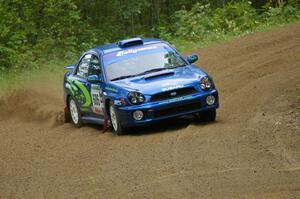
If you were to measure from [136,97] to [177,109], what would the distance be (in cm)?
70

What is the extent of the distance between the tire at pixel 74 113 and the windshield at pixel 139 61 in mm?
1670

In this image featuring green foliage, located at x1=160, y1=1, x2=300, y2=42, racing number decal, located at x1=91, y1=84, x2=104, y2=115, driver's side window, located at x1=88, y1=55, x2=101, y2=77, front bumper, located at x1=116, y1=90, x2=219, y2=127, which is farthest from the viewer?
green foliage, located at x1=160, y1=1, x2=300, y2=42

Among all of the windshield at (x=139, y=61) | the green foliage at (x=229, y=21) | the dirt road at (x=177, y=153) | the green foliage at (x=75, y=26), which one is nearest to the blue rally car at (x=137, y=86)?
the windshield at (x=139, y=61)

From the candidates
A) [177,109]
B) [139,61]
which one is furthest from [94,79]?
[177,109]

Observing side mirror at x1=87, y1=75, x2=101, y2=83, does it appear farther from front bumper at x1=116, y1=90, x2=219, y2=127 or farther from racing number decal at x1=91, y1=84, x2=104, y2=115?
front bumper at x1=116, y1=90, x2=219, y2=127

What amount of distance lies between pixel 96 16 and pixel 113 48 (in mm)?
22734

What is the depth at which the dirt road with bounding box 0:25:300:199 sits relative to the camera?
8613 mm

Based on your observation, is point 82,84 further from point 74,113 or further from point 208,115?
point 208,115

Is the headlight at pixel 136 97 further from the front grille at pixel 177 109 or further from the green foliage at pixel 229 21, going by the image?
the green foliage at pixel 229 21

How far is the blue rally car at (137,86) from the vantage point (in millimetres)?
12742

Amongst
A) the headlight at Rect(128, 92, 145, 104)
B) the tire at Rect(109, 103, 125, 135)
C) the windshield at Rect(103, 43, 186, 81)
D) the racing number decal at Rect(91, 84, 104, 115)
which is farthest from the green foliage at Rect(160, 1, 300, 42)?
the headlight at Rect(128, 92, 145, 104)

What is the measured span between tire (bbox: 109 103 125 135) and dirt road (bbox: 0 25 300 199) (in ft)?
0.57

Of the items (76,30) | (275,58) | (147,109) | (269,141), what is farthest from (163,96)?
(76,30)

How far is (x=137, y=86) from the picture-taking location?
12.9 meters
